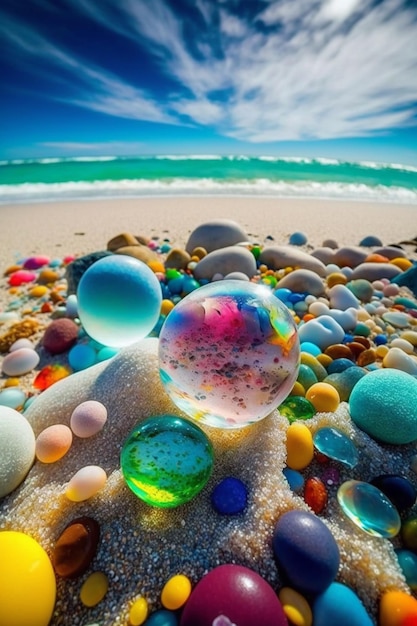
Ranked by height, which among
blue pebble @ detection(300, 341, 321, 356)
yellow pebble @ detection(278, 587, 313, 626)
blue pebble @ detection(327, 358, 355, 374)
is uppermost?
blue pebble @ detection(300, 341, 321, 356)

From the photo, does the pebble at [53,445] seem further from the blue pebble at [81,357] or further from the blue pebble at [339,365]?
the blue pebble at [339,365]

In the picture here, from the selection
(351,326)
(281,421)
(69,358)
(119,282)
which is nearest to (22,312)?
(69,358)

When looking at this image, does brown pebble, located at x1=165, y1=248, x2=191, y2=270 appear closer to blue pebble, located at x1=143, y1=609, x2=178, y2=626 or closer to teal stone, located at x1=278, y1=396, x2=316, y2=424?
teal stone, located at x1=278, y1=396, x2=316, y2=424

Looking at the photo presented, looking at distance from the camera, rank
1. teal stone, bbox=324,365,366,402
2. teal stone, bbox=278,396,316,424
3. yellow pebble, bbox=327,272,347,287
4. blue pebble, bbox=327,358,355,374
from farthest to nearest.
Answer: yellow pebble, bbox=327,272,347,287 → blue pebble, bbox=327,358,355,374 → teal stone, bbox=324,365,366,402 → teal stone, bbox=278,396,316,424

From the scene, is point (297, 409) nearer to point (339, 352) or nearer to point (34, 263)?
point (339, 352)

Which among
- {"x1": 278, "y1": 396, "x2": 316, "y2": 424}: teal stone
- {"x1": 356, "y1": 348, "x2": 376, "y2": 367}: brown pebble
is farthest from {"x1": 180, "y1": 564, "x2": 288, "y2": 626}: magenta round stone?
{"x1": 356, "y1": 348, "x2": 376, "y2": 367}: brown pebble

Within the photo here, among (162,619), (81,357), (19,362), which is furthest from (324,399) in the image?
(19,362)
